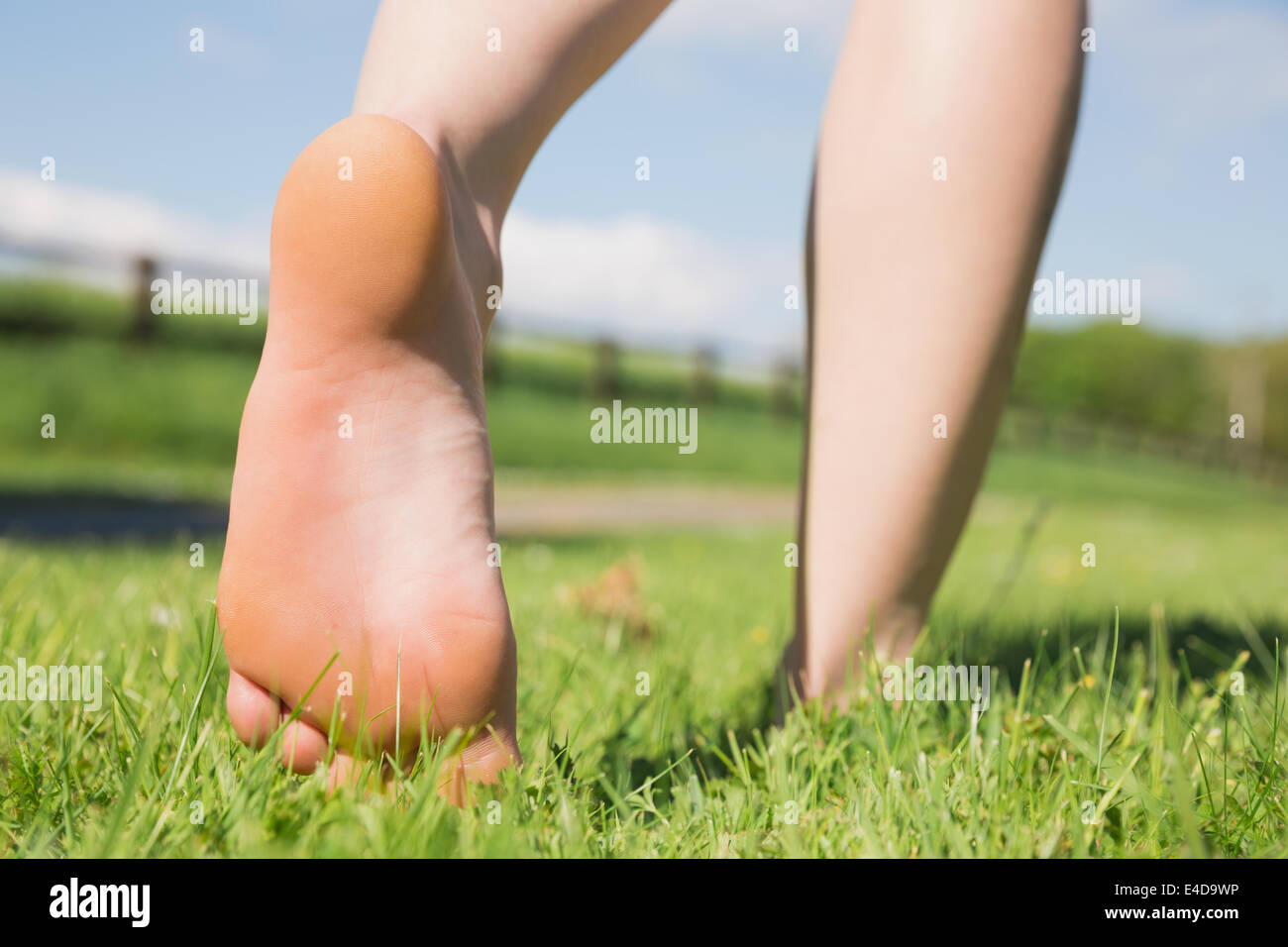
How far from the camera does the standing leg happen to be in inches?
43.9

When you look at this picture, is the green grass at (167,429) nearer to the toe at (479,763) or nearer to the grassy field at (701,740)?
the grassy field at (701,740)

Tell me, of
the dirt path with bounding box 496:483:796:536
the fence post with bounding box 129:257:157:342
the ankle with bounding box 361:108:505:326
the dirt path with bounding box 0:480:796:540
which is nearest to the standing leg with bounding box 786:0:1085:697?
the ankle with bounding box 361:108:505:326

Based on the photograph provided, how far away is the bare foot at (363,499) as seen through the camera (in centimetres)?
86

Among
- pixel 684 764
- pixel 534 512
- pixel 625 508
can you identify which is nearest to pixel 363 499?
pixel 684 764

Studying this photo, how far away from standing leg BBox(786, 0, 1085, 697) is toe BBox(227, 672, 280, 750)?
60 centimetres

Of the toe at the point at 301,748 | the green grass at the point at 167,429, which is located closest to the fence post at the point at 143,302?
the green grass at the point at 167,429

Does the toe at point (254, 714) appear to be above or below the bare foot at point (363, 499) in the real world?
below

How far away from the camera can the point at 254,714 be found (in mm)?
882

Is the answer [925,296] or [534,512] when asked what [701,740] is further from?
[534,512]

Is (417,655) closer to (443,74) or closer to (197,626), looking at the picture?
(197,626)

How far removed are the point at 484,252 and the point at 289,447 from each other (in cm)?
27

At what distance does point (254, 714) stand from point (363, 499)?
0.70 ft

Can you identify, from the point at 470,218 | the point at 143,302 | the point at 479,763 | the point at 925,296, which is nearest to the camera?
the point at 479,763
